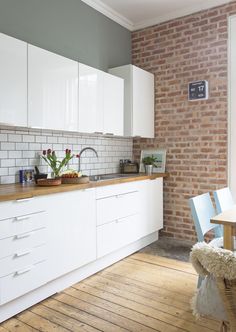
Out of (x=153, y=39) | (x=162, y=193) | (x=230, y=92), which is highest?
(x=153, y=39)

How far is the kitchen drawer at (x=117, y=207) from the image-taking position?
2.80 meters

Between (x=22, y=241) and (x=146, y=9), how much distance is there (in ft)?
10.5

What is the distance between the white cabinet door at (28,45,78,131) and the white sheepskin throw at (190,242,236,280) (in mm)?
1897

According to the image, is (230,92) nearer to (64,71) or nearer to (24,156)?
(64,71)

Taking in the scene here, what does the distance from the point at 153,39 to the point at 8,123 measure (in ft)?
8.43

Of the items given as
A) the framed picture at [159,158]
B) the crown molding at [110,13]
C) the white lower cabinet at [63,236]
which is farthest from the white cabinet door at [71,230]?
the crown molding at [110,13]

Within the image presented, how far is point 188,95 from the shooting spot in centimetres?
368

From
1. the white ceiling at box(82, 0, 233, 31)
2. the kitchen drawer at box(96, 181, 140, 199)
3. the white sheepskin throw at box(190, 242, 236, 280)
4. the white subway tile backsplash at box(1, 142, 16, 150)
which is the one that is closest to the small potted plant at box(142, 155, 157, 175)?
the kitchen drawer at box(96, 181, 140, 199)

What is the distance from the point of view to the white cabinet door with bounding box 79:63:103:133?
2941 mm

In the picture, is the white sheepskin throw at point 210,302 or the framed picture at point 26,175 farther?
the framed picture at point 26,175

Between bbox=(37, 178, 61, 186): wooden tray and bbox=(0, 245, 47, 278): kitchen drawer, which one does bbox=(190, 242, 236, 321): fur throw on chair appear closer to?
bbox=(0, 245, 47, 278): kitchen drawer

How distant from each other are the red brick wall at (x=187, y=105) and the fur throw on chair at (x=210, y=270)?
2.42 metres

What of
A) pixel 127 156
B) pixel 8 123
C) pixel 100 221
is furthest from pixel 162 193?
pixel 8 123

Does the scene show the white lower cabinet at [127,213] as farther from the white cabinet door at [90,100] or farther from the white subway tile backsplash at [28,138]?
the white subway tile backsplash at [28,138]
